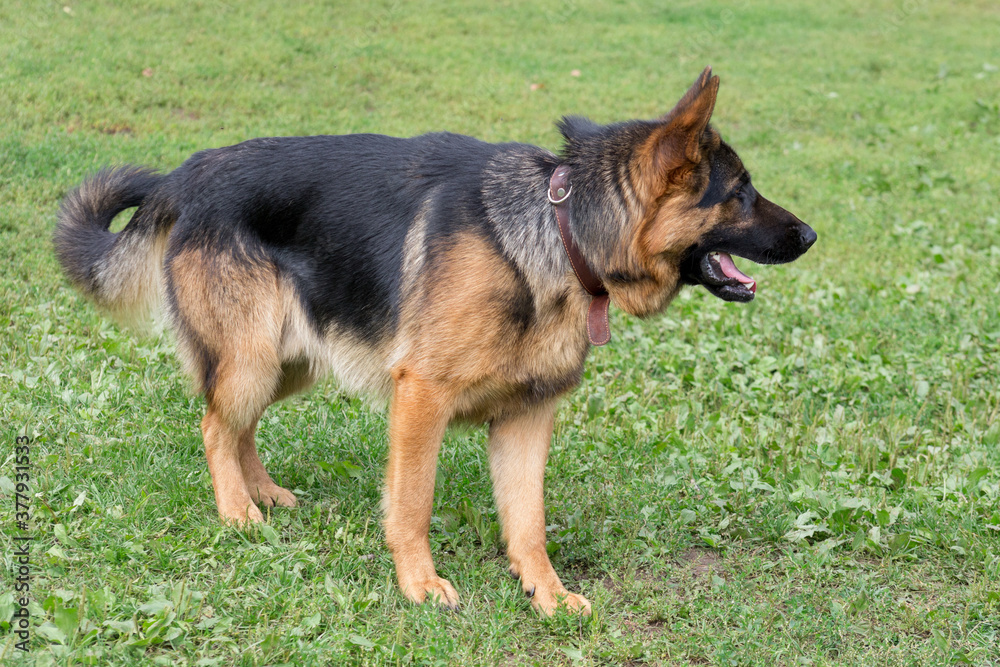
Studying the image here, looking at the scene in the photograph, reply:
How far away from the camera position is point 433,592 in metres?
3.58

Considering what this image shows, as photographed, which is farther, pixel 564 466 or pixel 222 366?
pixel 564 466

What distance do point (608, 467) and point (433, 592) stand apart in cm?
138

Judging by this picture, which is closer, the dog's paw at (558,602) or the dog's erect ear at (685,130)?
the dog's erect ear at (685,130)

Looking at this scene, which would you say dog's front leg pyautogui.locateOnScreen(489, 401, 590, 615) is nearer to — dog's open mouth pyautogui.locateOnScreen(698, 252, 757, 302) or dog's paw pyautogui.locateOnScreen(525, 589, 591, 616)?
dog's paw pyautogui.locateOnScreen(525, 589, 591, 616)

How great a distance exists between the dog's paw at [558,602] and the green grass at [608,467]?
0.06 metres

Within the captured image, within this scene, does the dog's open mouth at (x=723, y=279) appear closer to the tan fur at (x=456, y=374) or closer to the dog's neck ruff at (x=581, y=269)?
the dog's neck ruff at (x=581, y=269)

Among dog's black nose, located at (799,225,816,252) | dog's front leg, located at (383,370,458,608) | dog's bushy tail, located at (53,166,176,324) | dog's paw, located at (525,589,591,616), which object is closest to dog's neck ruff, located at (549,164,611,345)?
dog's front leg, located at (383,370,458,608)

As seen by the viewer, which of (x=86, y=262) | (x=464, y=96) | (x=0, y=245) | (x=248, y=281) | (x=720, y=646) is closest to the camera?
(x=720, y=646)

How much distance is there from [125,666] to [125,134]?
7.30 metres

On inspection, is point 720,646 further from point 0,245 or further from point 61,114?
point 61,114

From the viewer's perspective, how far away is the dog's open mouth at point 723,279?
11.6 feet

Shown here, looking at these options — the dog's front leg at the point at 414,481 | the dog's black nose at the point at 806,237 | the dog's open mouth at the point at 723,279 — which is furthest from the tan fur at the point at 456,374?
the dog's black nose at the point at 806,237

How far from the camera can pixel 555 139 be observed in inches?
413

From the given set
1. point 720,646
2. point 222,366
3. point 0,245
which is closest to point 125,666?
point 222,366
